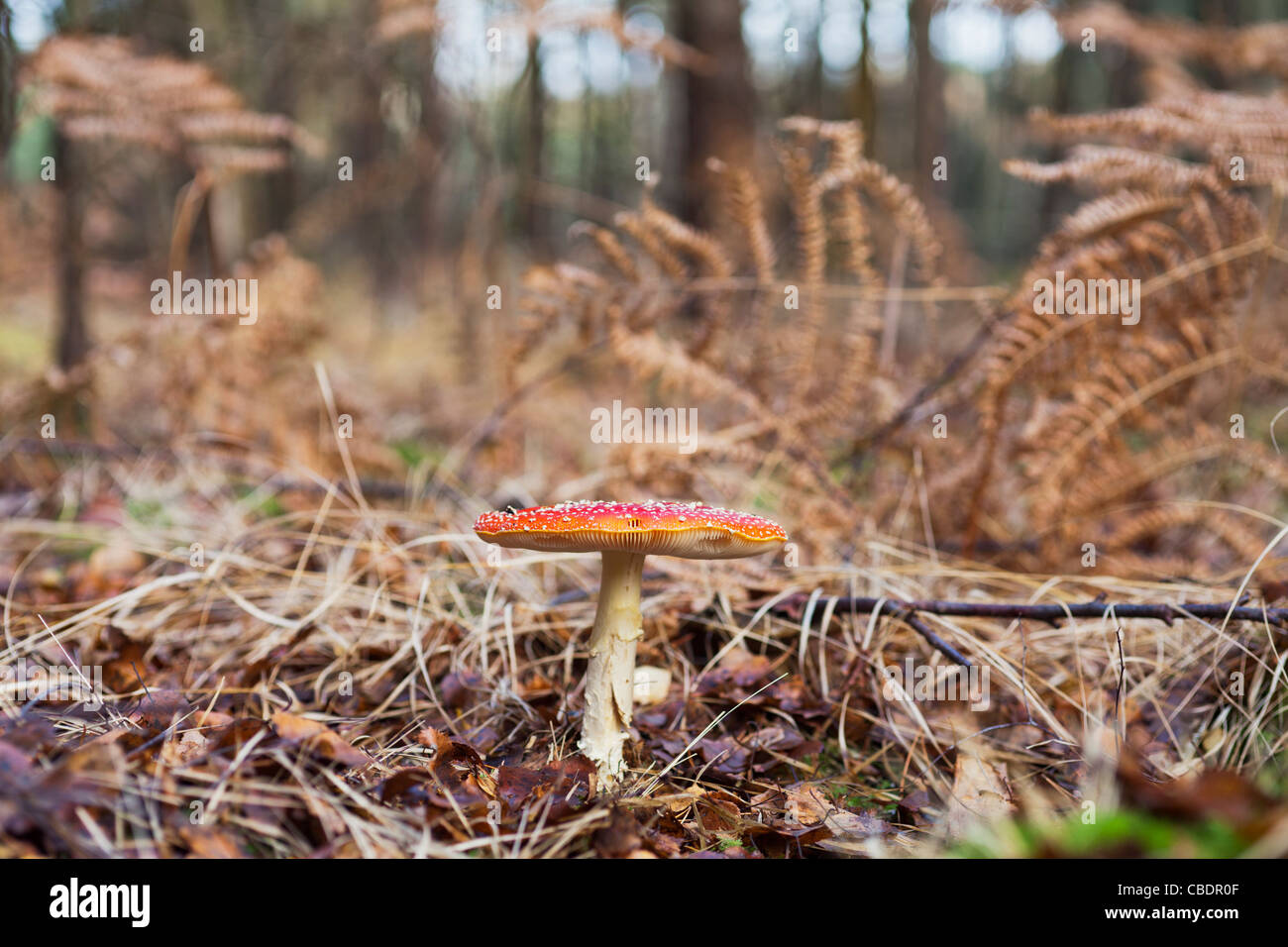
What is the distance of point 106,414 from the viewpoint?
18.9 feet

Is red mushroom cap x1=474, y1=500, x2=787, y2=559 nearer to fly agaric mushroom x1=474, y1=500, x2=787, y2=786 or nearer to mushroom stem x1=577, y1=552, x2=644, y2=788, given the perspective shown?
fly agaric mushroom x1=474, y1=500, x2=787, y2=786

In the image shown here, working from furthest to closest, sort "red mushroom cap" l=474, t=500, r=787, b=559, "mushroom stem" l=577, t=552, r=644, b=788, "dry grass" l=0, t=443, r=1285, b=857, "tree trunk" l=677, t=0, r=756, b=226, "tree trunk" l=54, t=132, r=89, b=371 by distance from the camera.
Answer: "tree trunk" l=677, t=0, r=756, b=226
"tree trunk" l=54, t=132, r=89, b=371
"mushroom stem" l=577, t=552, r=644, b=788
"red mushroom cap" l=474, t=500, r=787, b=559
"dry grass" l=0, t=443, r=1285, b=857

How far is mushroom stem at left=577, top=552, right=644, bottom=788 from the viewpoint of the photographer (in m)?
2.15

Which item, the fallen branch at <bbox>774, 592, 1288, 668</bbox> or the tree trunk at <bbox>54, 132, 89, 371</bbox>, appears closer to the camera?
the fallen branch at <bbox>774, 592, 1288, 668</bbox>

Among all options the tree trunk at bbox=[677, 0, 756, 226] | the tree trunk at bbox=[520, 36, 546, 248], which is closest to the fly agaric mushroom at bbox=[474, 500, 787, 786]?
the tree trunk at bbox=[520, 36, 546, 248]

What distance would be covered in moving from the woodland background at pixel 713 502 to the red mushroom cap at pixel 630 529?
538 mm

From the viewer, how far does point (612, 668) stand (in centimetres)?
216

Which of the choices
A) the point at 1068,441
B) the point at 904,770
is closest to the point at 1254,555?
the point at 1068,441

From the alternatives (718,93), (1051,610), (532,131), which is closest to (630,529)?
(1051,610)

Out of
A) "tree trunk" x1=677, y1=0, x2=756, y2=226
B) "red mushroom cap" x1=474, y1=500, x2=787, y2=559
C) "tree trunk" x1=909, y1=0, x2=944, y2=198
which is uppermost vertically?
"tree trunk" x1=909, y1=0, x2=944, y2=198

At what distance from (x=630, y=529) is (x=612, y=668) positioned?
1.63 ft

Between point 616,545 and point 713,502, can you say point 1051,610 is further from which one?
point 713,502

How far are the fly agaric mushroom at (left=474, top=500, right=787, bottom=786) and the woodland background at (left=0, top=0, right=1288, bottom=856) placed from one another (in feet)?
A: 0.58

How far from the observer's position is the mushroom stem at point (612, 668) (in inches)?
84.7
